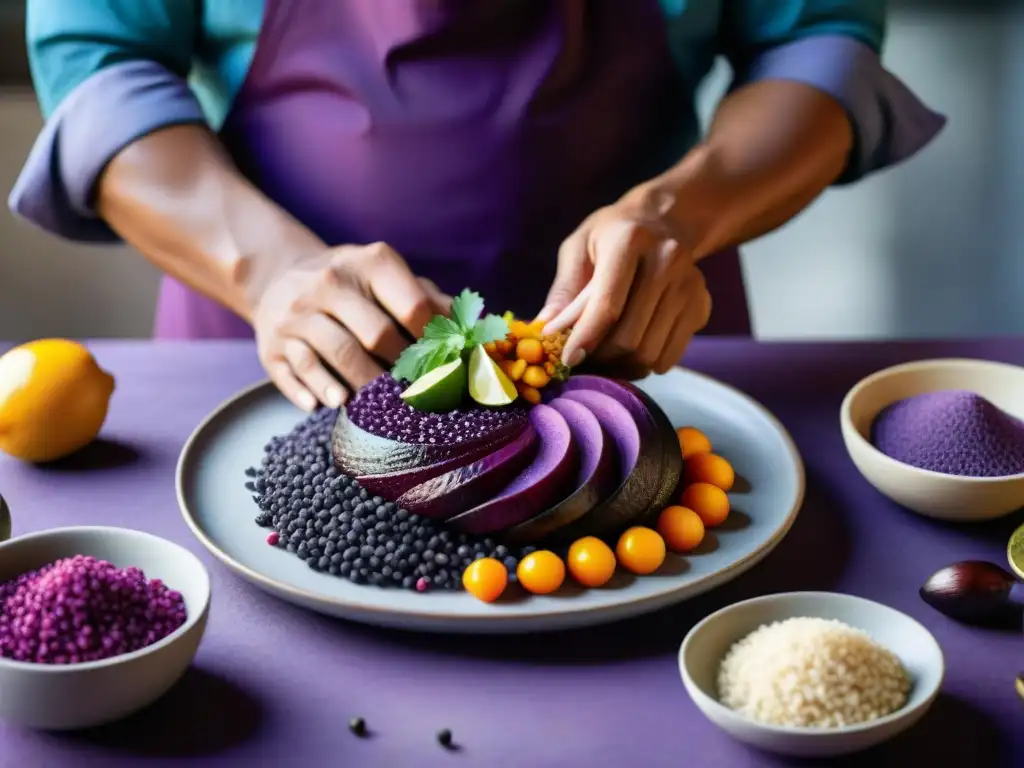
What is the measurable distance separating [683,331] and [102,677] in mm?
837

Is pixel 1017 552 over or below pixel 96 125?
below

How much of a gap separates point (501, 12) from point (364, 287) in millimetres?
472

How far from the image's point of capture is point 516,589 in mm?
1034

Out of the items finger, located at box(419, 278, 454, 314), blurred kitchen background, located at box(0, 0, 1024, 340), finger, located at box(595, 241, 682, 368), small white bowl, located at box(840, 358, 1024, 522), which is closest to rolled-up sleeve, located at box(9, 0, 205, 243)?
finger, located at box(419, 278, 454, 314)

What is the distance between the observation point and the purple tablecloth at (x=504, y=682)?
2.85 ft

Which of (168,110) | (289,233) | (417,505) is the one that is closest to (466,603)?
(417,505)

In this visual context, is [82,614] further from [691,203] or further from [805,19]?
[805,19]

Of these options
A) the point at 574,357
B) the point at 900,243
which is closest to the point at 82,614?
the point at 574,357

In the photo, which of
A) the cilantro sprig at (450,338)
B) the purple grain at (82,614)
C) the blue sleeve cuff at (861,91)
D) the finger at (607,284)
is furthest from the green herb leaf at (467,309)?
the blue sleeve cuff at (861,91)

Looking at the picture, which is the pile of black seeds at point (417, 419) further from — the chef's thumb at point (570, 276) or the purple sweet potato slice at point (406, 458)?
the chef's thumb at point (570, 276)

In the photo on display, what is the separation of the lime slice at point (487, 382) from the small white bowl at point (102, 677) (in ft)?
1.15

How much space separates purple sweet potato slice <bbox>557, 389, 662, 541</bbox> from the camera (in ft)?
3.57

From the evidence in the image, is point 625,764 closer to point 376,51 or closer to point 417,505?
point 417,505

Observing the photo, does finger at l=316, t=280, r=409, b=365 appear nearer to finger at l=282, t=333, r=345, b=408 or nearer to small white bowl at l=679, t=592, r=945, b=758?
finger at l=282, t=333, r=345, b=408
